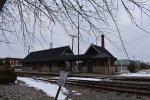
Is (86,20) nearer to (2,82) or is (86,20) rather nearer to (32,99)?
(32,99)

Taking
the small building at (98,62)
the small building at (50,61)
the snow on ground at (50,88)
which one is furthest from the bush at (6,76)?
the small building at (50,61)

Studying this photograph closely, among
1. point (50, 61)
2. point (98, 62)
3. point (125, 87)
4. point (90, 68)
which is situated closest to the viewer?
point (125, 87)

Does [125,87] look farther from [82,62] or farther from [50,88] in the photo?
[82,62]

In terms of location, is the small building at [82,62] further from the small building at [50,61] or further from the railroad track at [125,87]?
the railroad track at [125,87]

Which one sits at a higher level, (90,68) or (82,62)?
(82,62)

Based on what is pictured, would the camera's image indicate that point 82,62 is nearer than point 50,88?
No

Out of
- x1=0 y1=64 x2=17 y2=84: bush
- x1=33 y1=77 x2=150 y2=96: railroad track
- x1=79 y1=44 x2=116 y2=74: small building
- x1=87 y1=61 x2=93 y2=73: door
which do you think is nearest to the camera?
x1=33 y1=77 x2=150 y2=96: railroad track

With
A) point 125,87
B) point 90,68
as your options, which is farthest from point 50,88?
point 90,68

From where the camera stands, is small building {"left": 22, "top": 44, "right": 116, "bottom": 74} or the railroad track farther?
small building {"left": 22, "top": 44, "right": 116, "bottom": 74}

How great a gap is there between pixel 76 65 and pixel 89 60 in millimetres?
7343

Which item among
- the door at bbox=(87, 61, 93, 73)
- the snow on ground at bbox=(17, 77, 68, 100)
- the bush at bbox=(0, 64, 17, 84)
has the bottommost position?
the snow on ground at bbox=(17, 77, 68, 100)

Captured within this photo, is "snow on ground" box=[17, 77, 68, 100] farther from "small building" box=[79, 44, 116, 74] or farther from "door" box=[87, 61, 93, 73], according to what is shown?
"door" box=[87, 61, 93, 73]

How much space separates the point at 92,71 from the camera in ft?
188

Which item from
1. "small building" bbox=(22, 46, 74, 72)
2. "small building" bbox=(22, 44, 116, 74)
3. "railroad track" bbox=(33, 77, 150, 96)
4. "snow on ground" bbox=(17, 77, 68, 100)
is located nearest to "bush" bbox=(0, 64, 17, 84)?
"snow on ground" bbox=(17, 77, 68, 100)
